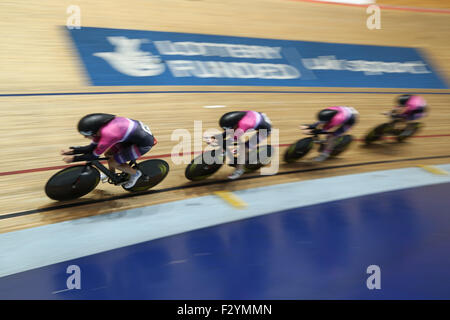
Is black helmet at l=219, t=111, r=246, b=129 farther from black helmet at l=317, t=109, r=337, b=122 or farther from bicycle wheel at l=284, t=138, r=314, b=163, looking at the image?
black helmet at l=317, t=109, r=337, b=122

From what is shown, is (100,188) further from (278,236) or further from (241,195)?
(278,236)

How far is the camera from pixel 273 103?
504 centimetres

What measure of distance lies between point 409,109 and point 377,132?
1.54 feet

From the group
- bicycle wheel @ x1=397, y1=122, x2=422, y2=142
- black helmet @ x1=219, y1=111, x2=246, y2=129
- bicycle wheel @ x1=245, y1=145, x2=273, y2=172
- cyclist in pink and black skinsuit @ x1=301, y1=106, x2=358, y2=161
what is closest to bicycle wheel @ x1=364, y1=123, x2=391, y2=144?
bicycle wheel @ x1=397, y1=122, x2=422, y2=142

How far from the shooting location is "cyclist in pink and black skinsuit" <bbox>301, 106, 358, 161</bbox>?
388cm

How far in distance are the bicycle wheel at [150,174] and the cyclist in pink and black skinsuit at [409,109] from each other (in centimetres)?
311

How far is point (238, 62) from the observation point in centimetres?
543

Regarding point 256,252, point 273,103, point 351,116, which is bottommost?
point 256,252

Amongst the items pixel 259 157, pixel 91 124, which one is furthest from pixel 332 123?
pixel 91 124

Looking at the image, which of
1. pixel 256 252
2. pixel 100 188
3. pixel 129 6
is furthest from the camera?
pixel 129 6

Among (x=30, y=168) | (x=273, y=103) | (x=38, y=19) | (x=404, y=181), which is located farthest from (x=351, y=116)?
(x=38, y=19)

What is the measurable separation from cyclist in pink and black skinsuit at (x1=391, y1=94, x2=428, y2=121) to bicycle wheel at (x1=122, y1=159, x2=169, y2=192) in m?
3.11

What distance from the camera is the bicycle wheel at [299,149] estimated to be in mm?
3932
